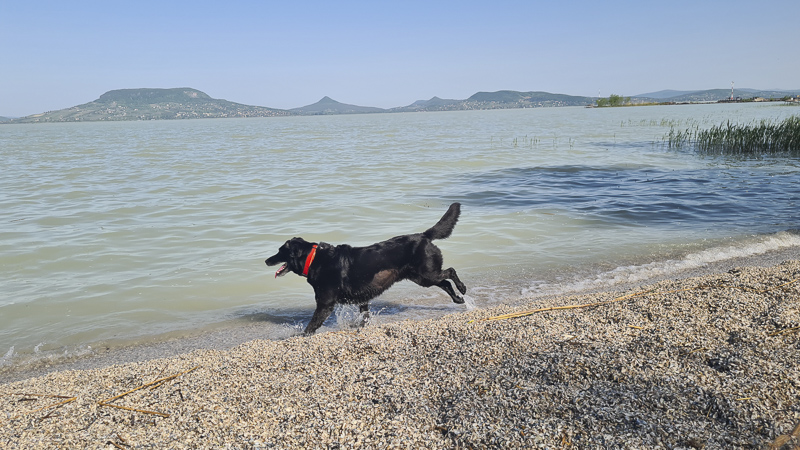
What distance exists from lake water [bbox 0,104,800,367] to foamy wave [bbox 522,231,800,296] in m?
0.05

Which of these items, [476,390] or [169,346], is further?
[169,346]

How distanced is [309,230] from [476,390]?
7488 millimetres

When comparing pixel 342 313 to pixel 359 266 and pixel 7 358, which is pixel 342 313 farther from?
pixel 7 358

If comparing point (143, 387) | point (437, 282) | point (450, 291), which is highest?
point (143, 387)

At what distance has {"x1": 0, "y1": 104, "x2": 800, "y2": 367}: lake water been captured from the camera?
635 centimetres

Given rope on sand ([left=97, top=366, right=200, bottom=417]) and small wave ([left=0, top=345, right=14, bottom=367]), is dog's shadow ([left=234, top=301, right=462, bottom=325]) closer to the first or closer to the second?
small wave ([left=0, top=345, right=14, bottom=367])

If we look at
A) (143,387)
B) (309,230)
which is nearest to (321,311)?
(143,387)

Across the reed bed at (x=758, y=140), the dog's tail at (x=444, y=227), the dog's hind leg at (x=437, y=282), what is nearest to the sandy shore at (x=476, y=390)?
the dog's hind leg at (x=437, y=282)

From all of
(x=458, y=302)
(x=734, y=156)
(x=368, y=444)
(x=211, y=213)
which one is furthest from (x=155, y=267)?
(x=734, y=156)

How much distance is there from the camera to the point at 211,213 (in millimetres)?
11727

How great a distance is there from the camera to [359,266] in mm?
5602

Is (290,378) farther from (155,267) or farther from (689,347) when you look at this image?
(155,267)

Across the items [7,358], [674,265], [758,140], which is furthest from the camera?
[758,140]

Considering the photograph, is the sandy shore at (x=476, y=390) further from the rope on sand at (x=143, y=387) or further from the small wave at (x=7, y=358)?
the small wave at (x=7, y=358)
